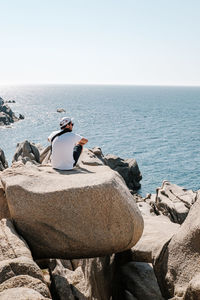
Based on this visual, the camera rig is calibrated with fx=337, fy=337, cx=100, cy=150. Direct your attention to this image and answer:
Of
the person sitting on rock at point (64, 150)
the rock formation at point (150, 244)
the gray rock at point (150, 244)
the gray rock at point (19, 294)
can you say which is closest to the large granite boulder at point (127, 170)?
the rock formation at point (150, 244)

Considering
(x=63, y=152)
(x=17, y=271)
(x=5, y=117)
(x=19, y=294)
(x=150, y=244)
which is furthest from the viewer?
(x=5, y=117)

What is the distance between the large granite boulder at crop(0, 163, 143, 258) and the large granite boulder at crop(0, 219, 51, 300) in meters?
0.64

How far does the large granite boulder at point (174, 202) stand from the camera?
27203 millimetres

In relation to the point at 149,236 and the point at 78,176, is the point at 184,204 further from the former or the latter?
the point at 78,176

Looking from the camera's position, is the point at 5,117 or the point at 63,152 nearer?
the point at 63,152

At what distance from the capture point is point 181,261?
9.51 meters

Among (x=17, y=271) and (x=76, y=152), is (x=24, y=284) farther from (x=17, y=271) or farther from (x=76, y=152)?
(x=76, y=152)

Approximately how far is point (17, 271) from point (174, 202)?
2504 cm

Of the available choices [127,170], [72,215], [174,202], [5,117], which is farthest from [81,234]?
[5,117]

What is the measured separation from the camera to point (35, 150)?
4209 cm

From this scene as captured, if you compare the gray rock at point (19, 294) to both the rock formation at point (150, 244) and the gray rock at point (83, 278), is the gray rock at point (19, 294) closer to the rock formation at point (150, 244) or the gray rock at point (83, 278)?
the gray rock at point (83, 278)

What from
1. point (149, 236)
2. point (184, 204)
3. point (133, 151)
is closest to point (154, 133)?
point (133, 151)

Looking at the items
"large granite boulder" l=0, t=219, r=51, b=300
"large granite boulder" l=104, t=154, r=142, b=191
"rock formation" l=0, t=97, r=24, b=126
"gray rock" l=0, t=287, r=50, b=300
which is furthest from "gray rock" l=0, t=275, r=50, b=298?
"rock formation" l=0, t=97, r=24, b=126

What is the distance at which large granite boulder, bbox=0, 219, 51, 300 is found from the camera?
539 centimetres
